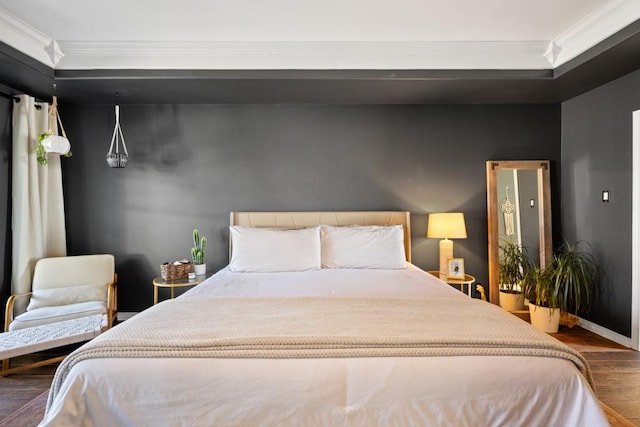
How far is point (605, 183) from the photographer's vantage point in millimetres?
3373

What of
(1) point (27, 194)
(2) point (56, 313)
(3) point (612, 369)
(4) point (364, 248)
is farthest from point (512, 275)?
(1) point (27, 194)

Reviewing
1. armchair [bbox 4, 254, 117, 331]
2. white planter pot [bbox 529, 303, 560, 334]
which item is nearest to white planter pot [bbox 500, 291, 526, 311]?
white planter pot [bbox 529, 303, 560, 334]

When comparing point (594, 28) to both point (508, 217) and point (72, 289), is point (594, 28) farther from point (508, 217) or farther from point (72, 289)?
point (72, 289)

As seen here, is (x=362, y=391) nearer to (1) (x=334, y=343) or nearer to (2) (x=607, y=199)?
(1) (x=334, y=343)

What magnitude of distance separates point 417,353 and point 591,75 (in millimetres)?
3139

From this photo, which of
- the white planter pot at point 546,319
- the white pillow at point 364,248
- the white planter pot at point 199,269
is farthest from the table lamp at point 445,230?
the white planter pot at point 199,269

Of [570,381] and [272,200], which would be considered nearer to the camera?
[570,381]

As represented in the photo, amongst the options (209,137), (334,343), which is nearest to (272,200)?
(209,137)

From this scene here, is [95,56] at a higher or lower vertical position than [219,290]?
higher

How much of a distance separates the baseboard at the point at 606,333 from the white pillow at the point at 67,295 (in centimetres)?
469

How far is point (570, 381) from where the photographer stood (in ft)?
4.68

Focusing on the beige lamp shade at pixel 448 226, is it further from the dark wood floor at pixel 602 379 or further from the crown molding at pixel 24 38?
the crown molding at pixel 24 38

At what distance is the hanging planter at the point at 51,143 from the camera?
3.26 metres

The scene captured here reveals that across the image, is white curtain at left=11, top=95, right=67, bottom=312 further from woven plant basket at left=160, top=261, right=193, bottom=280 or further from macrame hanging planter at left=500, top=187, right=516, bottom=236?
macrame hanging planter at left=500, top=187, right=516, bottom=236
